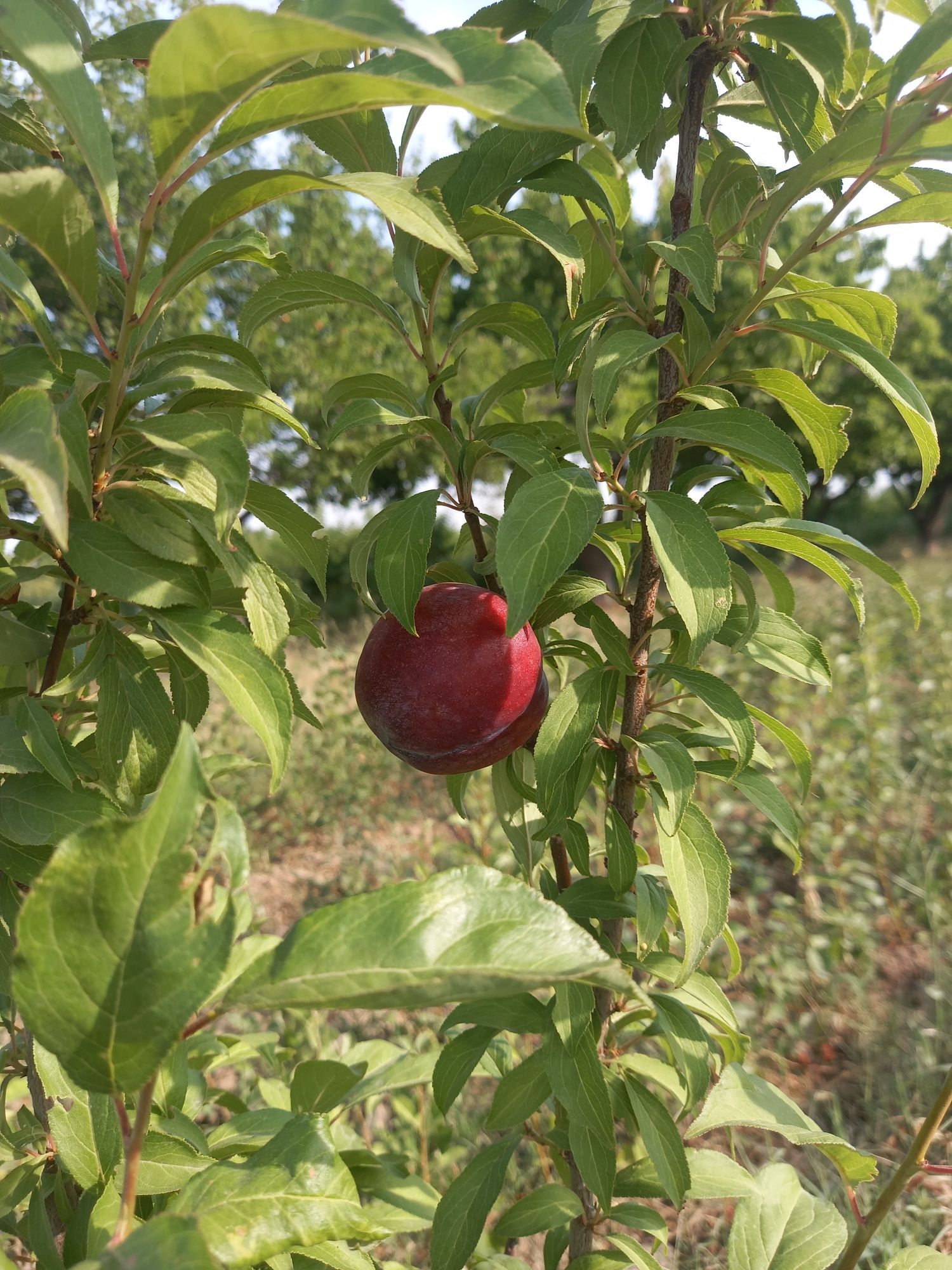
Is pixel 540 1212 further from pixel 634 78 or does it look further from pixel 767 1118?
pixel 634 78

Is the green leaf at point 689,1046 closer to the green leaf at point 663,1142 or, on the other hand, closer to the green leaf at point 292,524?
the green leaf at point 663,1142

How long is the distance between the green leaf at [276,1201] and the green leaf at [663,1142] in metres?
0.41

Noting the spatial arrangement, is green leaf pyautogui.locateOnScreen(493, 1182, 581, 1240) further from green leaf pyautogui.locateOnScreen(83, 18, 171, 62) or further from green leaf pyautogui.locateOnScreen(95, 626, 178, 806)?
green leaf pyautogui.locateOnScreen(83, 18, 171, 62)

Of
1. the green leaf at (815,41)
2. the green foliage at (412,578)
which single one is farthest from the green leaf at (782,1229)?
the green leaf at (815,41)

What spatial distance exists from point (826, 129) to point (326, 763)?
11.0 feet

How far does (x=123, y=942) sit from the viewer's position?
31 centimetres

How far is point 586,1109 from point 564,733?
324 mm

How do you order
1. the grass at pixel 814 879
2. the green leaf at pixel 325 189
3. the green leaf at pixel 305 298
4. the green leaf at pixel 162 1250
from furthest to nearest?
the grass at pixel 814 879
the green leaf at pixel 305 298
the green leaf at pixel 325 189
the green leaf at pixel 162 1250

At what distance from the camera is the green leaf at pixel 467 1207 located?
75 cm

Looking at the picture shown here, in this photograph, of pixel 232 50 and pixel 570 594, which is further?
pixel 570 594

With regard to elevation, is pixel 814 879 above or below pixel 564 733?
below

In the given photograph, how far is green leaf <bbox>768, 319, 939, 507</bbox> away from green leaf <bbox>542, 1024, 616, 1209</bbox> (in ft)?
1.74

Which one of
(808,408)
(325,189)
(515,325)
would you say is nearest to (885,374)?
(808,408)

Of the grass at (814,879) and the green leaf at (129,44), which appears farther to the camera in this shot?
the grass at (814,879)
